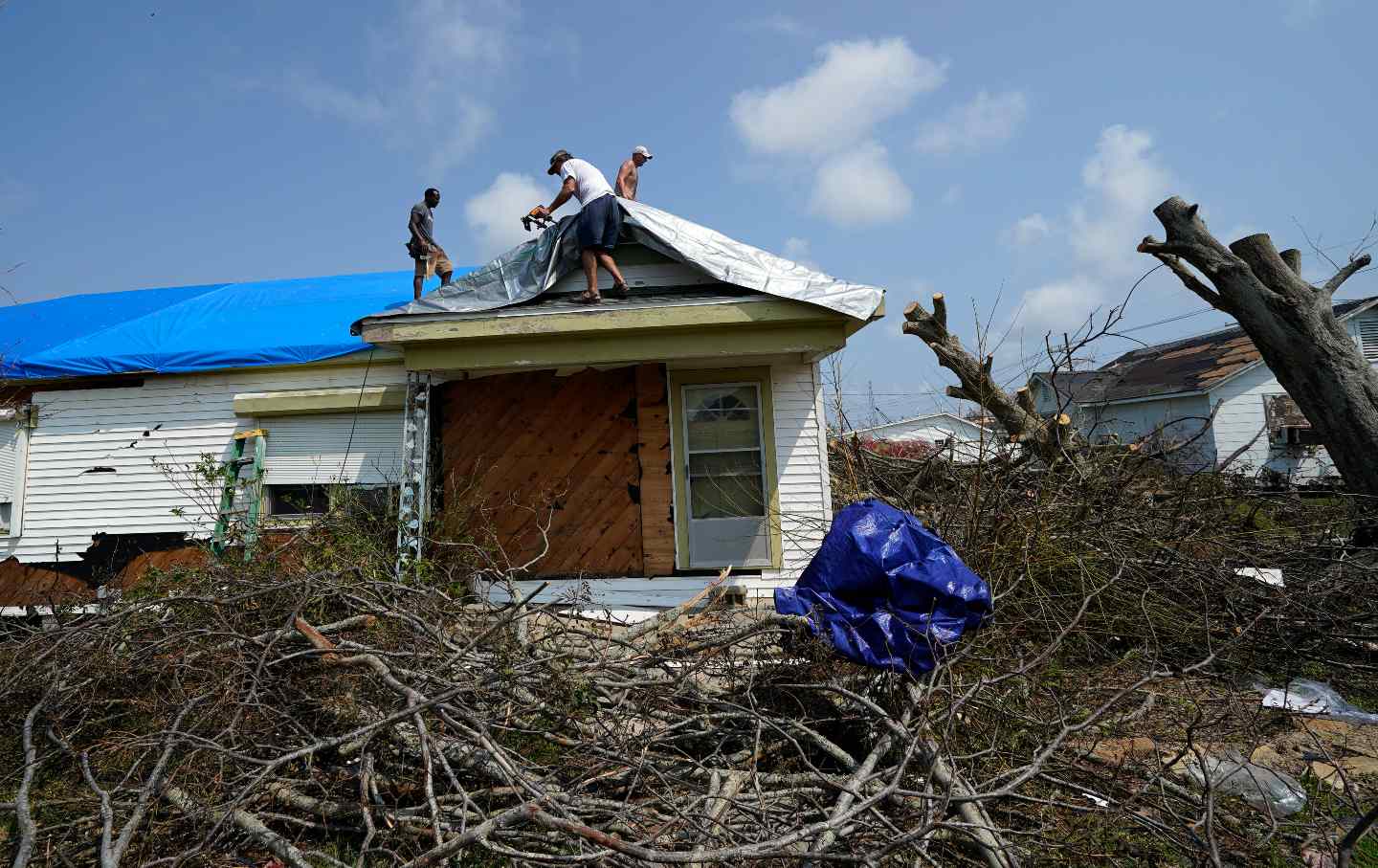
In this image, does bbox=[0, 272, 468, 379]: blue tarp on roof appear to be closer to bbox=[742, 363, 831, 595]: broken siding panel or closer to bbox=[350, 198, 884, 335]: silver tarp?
bbox=[350, 198, 884, 335]: silver tarp

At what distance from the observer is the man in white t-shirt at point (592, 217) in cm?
739

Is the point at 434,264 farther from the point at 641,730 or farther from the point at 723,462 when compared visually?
the point at 641,730

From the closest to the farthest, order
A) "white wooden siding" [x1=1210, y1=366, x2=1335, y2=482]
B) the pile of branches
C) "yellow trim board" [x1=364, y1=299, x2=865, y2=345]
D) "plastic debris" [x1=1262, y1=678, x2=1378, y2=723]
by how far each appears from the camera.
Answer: the pile of branches, "plastic debris" [x1=1262, y1=678, x2=1378, y2=723], "yellow trim board" [x1=364, y1=299, x2=865, y2=345], "white wooden siding" [x1=1210, y1=366, x2=1335, y2=482]

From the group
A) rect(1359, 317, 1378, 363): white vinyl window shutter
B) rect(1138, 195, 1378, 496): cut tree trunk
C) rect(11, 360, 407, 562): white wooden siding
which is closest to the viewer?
rect(1138, 195, 1378, 496): cut tree trunk

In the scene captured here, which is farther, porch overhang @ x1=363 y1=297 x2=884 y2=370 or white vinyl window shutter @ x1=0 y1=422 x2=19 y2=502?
white vinyl window shutter @ x1=0 y1=422 x2=19 y2=502

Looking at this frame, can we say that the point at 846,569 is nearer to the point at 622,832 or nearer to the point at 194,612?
the point at 622,832

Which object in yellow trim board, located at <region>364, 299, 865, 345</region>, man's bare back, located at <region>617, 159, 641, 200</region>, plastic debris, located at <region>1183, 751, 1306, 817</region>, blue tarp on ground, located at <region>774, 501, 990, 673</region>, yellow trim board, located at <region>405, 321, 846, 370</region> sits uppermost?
man's bare back, located at <region>617, 159, 641, 200</region>

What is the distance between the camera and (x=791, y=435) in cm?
786

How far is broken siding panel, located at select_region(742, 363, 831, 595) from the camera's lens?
25.3 feet

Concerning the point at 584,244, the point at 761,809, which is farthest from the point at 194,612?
the point at 584,244

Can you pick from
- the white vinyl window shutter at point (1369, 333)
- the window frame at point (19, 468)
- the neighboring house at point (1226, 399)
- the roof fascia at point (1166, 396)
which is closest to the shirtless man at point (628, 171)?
the window frame at point (19, 468)

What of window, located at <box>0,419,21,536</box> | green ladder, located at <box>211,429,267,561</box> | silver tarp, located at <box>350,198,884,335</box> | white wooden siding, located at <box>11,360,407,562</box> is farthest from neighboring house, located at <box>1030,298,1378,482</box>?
window, located at <box>0,419,21,536</box>

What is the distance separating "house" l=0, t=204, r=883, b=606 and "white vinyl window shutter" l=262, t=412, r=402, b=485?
2cm

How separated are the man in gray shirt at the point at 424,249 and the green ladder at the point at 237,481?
2.39 m
